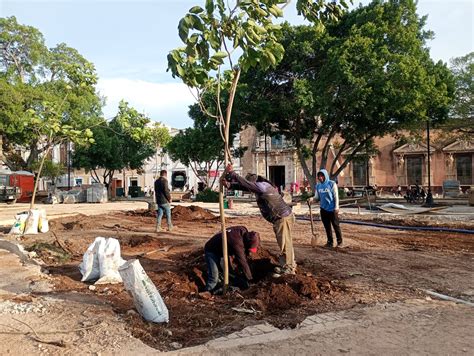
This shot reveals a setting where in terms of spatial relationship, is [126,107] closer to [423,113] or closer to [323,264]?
[323,264]

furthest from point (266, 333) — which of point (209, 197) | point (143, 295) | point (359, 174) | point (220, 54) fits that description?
point (359, 174)

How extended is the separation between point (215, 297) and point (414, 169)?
38.4 meters

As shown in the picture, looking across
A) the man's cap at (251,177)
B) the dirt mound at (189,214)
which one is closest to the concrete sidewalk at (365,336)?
the man's cap at (251,177)

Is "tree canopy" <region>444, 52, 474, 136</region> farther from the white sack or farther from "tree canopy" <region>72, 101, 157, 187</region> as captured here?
"tree canopy" <region>72, 101, 157, 187</region>

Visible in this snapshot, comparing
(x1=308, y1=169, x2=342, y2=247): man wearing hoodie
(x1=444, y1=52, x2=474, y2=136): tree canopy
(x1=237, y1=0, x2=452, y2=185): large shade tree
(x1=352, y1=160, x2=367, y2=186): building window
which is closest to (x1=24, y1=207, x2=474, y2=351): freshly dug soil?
(x1=308, y1=169, x2=342, y2=247): man wearing hoodie

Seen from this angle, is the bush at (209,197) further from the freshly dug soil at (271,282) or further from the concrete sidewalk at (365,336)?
the concrete sidewalk at (365,336)

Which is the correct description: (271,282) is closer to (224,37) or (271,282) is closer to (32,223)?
(224,37)

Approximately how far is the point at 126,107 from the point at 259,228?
5284mm

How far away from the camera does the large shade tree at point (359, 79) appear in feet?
65.1

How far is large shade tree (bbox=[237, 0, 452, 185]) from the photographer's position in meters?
19.8

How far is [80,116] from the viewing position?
35.5m

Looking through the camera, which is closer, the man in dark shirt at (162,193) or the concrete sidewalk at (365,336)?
the concrete sidewalk at (365,336)

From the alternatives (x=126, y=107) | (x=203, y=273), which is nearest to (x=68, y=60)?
(x=126, y=107)

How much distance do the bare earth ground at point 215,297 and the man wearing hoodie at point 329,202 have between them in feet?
1.57
